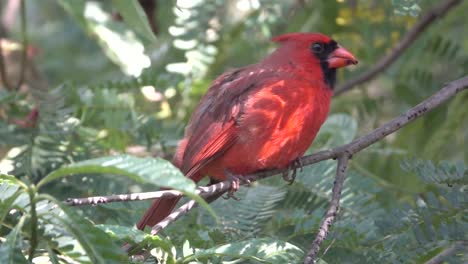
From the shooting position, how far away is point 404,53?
14.1 ft

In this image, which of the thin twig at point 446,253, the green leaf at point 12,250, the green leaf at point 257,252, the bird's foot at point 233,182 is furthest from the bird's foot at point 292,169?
the green leaf at point 12,250

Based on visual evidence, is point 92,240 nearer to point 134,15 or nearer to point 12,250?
point 12,250

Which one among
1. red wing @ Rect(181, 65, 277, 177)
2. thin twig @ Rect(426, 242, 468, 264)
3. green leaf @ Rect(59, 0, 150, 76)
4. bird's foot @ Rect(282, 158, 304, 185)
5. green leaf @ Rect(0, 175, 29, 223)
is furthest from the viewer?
green leaf @ Rect(59, 0, 150, 76)

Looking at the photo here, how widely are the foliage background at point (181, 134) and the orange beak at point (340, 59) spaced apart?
1.15 feet

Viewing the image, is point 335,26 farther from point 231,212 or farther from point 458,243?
point 458,243

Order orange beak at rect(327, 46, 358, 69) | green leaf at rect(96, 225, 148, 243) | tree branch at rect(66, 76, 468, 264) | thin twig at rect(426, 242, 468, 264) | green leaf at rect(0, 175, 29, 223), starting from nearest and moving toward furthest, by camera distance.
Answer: green leaf at rect(0, 175, 29, 223), green leaf at rect(96, 225, 148, 243), thin twig at rect(426, 242, 468, 264), tree branch at rect(66, 76, 468, 264), orange beak at rect(327, 46, 358, 69)

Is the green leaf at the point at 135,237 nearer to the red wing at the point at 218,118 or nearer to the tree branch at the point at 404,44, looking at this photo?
the red wing at the point at 218,118

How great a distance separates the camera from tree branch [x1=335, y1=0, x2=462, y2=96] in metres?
4.10

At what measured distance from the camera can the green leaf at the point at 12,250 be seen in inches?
77.0

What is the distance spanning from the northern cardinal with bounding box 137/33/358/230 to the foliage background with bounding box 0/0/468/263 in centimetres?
13

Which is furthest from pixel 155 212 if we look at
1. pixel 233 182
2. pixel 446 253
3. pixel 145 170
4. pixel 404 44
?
pixel 404 44

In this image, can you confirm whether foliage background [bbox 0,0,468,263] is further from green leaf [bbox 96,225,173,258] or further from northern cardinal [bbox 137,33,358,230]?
northern cardinal [bbox 137,33,358,230]

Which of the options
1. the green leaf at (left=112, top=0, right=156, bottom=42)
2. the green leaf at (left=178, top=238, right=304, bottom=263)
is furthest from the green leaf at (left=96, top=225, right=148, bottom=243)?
the green leaf at (left=112, top=0, right=156, bottom=42)

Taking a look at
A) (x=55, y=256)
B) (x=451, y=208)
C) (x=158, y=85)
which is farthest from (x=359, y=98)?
(x=55, y=256)
